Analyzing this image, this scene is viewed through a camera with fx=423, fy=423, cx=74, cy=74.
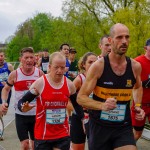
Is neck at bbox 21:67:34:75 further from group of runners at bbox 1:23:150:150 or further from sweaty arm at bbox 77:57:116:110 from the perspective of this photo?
sweaty arm at bbox 77:57:116:110

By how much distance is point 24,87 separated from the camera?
6469 mm

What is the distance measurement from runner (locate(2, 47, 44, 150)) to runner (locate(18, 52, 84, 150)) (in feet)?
4.11

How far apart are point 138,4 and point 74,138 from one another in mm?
23788

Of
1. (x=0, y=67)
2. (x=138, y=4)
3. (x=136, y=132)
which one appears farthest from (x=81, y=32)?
(x=136, y=132)

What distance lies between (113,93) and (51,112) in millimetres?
876

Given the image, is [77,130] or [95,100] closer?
[95,100]

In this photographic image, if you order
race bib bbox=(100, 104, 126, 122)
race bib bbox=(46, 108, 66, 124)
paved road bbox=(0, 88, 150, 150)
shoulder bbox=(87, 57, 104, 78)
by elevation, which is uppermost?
shoulder bbox=(87, 57, 104, 78)

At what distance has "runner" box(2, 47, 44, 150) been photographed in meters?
6.36

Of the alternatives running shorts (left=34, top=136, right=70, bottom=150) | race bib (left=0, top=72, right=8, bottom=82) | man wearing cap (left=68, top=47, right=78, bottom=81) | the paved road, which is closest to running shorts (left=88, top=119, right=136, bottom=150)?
running shorts (left=34, top=136, right=70, bottom=150)

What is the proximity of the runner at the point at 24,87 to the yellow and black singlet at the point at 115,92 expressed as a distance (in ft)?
6.19

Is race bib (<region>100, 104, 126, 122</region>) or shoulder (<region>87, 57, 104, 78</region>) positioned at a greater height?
shoulder (<region>87, 57, 104, 78</region>)

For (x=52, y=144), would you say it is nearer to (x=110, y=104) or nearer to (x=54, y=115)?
(x=54, y=115)

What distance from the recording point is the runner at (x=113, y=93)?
4570 mm

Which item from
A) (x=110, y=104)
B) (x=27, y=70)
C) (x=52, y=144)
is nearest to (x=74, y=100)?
(x=52, y=144)
